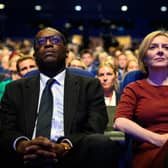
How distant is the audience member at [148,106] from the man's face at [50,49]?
0.47 meters

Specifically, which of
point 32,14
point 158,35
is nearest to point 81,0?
point 32,14

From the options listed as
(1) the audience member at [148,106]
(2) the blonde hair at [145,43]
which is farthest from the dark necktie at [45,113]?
(2) the blonde hair at [145,43]

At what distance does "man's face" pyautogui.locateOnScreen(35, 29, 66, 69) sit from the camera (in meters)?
3.03

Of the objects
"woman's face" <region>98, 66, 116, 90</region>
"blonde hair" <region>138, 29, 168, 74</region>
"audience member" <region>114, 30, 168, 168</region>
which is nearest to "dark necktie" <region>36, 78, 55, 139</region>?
"audience member" <region>114, 30, 168, 168</region>

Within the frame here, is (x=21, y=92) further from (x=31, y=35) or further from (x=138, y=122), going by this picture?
(x=31, y=35)

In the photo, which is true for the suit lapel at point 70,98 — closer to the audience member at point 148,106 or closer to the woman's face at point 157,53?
the audience member at point 148,106

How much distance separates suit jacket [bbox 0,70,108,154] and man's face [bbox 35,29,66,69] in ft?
0.43

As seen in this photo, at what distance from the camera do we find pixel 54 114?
2977 mm

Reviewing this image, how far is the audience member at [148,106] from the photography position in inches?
109

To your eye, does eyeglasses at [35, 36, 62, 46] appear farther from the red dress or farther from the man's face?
the red dress

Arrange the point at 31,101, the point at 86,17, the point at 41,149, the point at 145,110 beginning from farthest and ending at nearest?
the point at 86,17, the point at 31,101, the point at 145,110, the point at 41,149

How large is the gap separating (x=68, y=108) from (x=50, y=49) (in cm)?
39

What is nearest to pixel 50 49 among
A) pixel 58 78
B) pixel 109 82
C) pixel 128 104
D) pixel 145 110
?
pixel 58 78

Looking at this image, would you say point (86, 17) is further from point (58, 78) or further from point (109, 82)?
point (58, 78)
